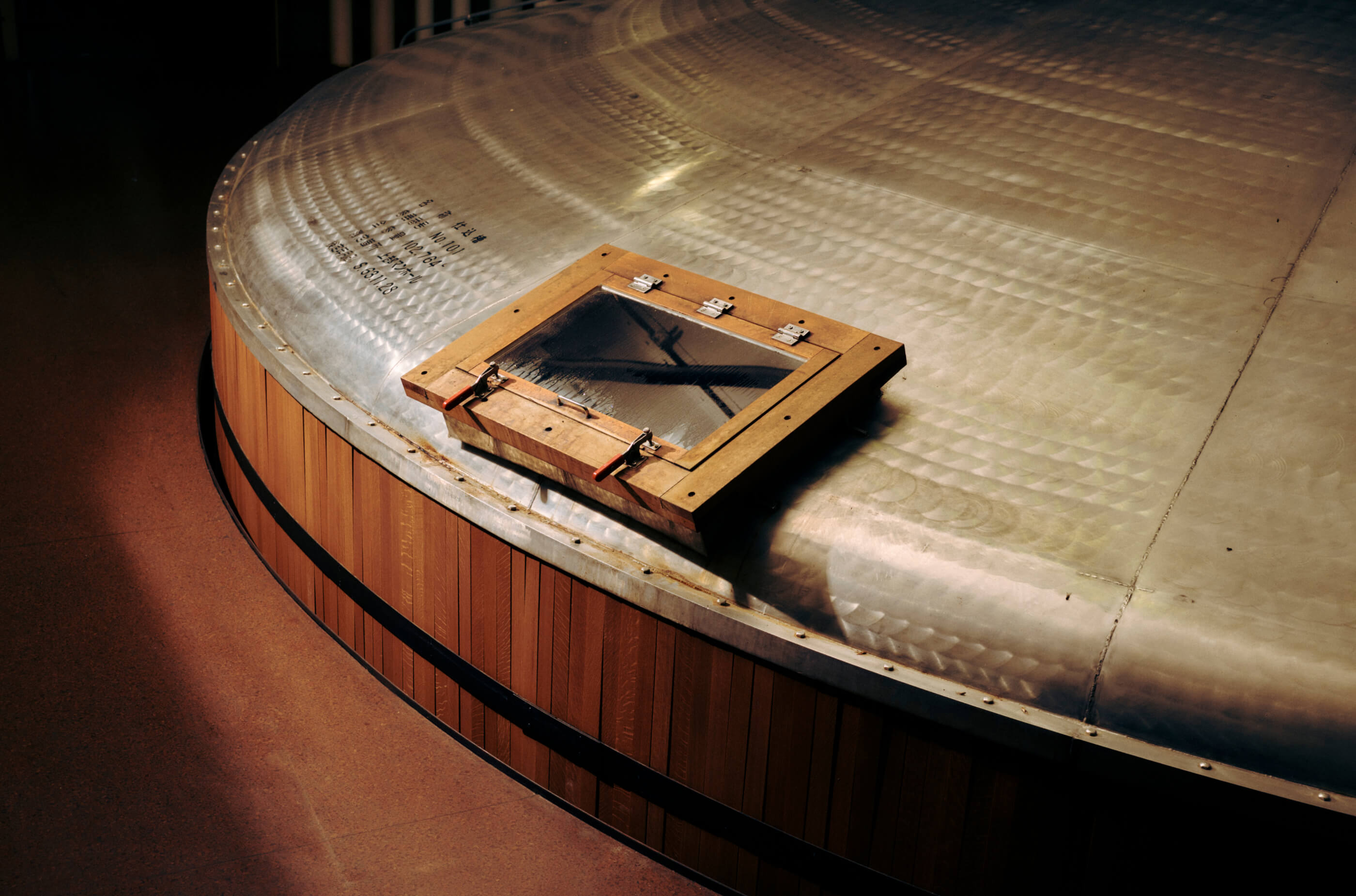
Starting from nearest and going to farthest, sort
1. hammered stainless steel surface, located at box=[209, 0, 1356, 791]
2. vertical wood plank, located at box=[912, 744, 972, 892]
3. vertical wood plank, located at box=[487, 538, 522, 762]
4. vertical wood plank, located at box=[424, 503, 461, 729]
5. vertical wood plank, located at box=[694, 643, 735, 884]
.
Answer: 1. hammered stainless steel surface, located at box=[209, 0, 1356, 791]
2. vertical wood plank, located at box=[912, 744, 972, 892]
3. vertical wood plank, located at box=[694, 643, 735, 884]
4. vertical wood plank, located at box=[487, 538, 522, 762]
5. vertical wood plank, located at box=[424, 503, 461, 729]

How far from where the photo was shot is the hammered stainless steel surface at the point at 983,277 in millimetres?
2717

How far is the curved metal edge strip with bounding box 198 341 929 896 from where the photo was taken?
3121 mm

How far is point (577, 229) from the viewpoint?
4000 mm

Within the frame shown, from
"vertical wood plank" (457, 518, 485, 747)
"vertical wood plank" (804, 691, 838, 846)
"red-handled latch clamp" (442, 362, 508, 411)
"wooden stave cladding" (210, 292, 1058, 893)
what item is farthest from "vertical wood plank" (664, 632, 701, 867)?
"red-handled latch clamp" (442, 362, 508, 411)

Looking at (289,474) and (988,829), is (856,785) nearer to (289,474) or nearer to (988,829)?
(988,829)

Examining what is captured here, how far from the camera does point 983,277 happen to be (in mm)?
3539

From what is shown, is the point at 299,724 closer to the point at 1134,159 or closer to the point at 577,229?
the point at 577,229

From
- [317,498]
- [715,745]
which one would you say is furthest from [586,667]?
[317,498]

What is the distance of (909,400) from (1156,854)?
1256 millimetres

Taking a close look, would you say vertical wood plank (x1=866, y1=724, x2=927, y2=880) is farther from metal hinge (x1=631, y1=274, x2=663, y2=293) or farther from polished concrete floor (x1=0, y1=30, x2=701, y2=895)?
metal hinge (x1=631, y1=274, x2=663, y2=293)

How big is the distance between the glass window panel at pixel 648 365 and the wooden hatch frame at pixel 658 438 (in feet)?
A: 0.11

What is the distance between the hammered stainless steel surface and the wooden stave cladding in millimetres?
196

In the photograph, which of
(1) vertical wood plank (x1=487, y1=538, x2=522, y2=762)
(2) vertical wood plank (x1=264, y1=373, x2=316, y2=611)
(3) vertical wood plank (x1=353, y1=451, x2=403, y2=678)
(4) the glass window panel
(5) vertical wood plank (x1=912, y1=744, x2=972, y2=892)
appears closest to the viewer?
(5) vertical wood plank (x1=912, y1=744, x2=972, y2=892)

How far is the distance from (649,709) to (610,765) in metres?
0.30
